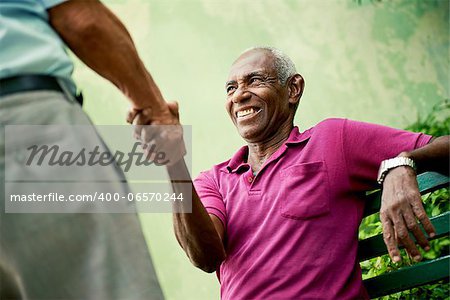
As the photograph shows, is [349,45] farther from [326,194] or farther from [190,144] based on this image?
[326,194]

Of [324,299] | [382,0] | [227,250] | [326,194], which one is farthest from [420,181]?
[382,0]

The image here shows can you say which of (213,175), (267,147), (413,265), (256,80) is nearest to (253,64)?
(256,80)

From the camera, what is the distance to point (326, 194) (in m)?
1.85

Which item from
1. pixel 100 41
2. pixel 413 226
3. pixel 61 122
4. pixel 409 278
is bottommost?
pixel 409 278

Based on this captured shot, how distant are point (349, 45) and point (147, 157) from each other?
3.09 m

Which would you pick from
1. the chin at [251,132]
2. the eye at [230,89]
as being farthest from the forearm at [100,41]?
the eye at [230,89]

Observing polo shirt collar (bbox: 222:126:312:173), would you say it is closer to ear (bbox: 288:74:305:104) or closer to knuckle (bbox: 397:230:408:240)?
ear (bbox: 288:74:305:104)

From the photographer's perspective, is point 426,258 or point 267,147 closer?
point 267,147

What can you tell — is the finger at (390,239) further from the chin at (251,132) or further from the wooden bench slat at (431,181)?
the chin at (251,132)

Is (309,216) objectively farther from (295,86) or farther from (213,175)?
(295,86)

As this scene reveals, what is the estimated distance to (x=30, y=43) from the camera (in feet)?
3.66

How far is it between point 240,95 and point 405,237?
36.0 inches

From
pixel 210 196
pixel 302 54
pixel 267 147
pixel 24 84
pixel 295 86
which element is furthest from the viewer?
pixel 302 54

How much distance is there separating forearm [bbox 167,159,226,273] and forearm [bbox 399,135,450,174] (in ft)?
1.98
